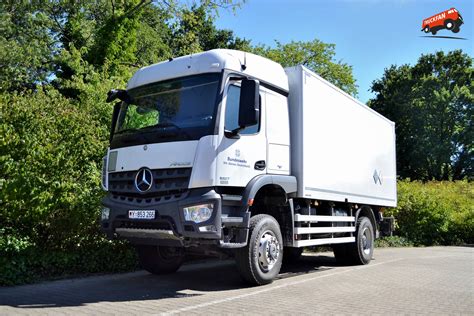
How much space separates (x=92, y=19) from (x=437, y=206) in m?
23.7

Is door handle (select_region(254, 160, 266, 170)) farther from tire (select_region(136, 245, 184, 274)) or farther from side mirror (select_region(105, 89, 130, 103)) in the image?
side mirror (select_region(105, 89, 130, 103))

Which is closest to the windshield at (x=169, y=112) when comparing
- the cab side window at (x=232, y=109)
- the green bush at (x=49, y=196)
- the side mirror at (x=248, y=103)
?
the cab side window at (x=232, y=109)

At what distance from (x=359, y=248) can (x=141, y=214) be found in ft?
18.5

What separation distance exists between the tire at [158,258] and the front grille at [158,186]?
5.38 feet

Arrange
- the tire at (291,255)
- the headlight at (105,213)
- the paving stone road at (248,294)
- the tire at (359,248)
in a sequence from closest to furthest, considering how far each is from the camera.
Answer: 1. the paving stone road at (248,294)
2. the headlight at (105,213)
3. the tire at (359,248)
4. the tire at (291,255)

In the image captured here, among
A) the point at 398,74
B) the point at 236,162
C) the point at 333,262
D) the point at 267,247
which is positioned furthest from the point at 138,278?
the point at 398,74

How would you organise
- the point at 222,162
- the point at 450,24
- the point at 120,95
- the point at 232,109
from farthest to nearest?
1. the point at 450,24
2. the point at 120,95
3. the point at 232,109
4. the point at 222,162

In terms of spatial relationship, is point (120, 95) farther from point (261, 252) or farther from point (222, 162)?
point (261, 252)

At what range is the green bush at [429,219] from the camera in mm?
19125

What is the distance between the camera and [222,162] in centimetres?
638

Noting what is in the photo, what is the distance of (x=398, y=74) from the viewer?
4703 cm

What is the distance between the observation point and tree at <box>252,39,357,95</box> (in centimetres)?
3625

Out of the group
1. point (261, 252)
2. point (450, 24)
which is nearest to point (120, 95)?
point (261, 252)

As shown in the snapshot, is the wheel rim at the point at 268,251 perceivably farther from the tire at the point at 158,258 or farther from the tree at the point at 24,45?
the tree at the point at 24,45
